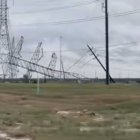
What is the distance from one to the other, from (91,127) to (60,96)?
23.6 metres

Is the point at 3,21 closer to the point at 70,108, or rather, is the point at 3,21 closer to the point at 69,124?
the point at 70,108

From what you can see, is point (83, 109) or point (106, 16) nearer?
point (83, 109)

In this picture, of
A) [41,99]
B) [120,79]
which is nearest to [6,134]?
[41,99]

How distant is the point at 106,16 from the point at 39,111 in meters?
40.5

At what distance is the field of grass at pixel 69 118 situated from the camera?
1001 inches

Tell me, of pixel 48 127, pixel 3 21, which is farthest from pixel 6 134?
pixel 3 21

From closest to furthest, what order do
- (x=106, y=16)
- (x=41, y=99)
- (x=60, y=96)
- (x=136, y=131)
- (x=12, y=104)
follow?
(x=136, y=131)
(x=12, y=104)
(x=41, y=99)
(x=60, y=96)
(x=106, y=16)

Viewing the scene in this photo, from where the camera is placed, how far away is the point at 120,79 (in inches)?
6014

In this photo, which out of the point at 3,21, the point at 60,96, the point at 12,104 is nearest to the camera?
the point at 12,104

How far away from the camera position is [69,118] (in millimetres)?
33531

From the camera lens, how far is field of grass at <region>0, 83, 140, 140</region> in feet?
83.4

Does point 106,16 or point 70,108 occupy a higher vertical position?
point 106,16

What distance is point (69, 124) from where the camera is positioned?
99.0ft

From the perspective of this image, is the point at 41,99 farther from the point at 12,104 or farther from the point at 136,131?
the point at 136,131
